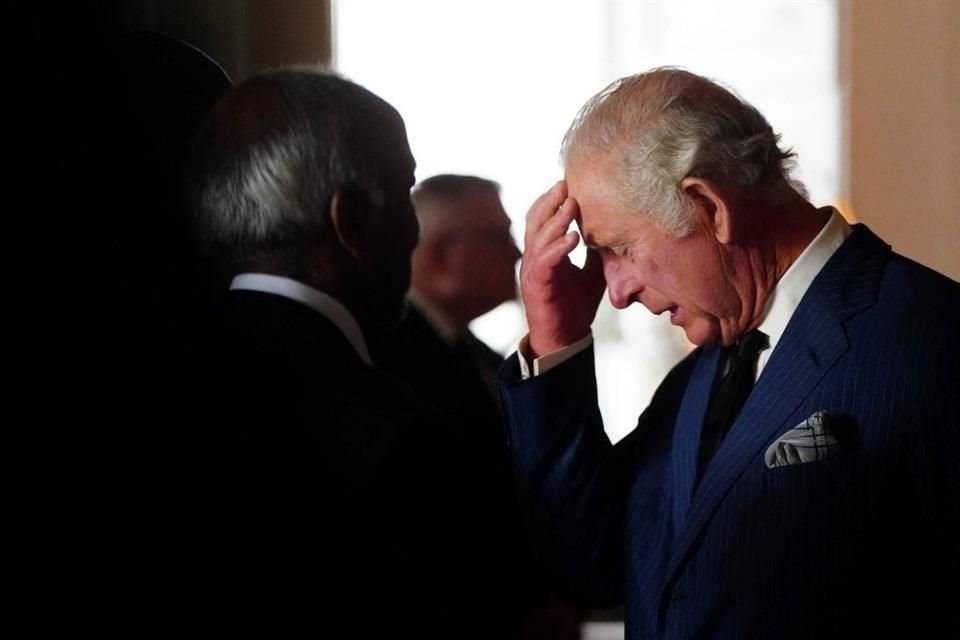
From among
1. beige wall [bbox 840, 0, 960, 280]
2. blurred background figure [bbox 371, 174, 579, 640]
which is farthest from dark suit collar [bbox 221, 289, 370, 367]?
beige wall [bbox 840, 0, 960, 280]

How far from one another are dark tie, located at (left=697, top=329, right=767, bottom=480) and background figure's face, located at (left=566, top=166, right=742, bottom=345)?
0.09ft

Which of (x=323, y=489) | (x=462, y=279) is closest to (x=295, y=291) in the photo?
(x=323, y=489)

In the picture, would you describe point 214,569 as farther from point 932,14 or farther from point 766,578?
point 932,14

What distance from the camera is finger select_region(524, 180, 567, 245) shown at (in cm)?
134

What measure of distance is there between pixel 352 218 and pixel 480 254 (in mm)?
680

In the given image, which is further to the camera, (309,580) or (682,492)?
(682,492)

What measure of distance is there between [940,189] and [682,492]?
4.35ft

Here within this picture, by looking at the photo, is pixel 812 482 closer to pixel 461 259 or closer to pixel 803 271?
pixel 803 271

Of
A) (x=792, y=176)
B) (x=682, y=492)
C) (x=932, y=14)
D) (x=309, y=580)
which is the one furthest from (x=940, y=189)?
(x=309, y=580)

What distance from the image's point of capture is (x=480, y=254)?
1739 mm

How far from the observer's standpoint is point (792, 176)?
52.3 inches

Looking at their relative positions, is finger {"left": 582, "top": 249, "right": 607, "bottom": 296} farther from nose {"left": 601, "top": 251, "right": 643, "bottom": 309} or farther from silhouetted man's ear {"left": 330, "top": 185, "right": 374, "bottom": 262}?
silhouetted man's ear {"left": 330, "top": 185, "right": 374, "bottom": 262}

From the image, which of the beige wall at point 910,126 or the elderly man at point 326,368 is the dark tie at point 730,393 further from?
the beige wall at point 910,126

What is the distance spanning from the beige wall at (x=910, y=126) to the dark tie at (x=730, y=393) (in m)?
1.11
